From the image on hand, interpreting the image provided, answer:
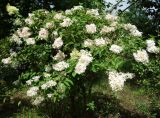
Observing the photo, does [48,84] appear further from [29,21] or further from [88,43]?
[29,21]

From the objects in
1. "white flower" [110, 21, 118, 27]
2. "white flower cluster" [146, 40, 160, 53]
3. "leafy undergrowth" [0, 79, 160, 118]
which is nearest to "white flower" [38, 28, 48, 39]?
"white flower" [110, 21, 118, 27]

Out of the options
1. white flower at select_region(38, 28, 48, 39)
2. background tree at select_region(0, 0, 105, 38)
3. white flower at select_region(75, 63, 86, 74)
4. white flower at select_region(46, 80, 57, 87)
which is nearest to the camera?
white flower at select_region(75, 63, 86, 74)

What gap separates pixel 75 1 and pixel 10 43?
15.1 ft

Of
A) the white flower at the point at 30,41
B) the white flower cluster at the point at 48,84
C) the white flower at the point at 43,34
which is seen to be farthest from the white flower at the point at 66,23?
the white flower cluster at the point at 48,84

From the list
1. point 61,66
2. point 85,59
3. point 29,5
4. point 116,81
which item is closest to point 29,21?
point 61,66

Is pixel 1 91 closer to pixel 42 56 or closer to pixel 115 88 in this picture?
pixel 42 56

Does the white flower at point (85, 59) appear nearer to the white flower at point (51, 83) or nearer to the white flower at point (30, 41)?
the white flower at point (51, 83)

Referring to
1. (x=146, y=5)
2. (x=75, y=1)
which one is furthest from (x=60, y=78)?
(x=146, y=5)

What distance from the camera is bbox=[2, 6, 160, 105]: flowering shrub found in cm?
730

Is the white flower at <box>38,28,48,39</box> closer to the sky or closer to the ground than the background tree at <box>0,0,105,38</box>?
closer to the ground

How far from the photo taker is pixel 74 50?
7555 millimetres

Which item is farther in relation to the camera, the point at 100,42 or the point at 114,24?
the point at 114,24

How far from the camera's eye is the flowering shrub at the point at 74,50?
730cm

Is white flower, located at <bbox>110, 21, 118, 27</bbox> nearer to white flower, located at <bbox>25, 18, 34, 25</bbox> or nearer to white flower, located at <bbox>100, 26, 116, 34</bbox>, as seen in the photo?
white flower, located at <bbox>100, 26, 116, 34</bbox>
